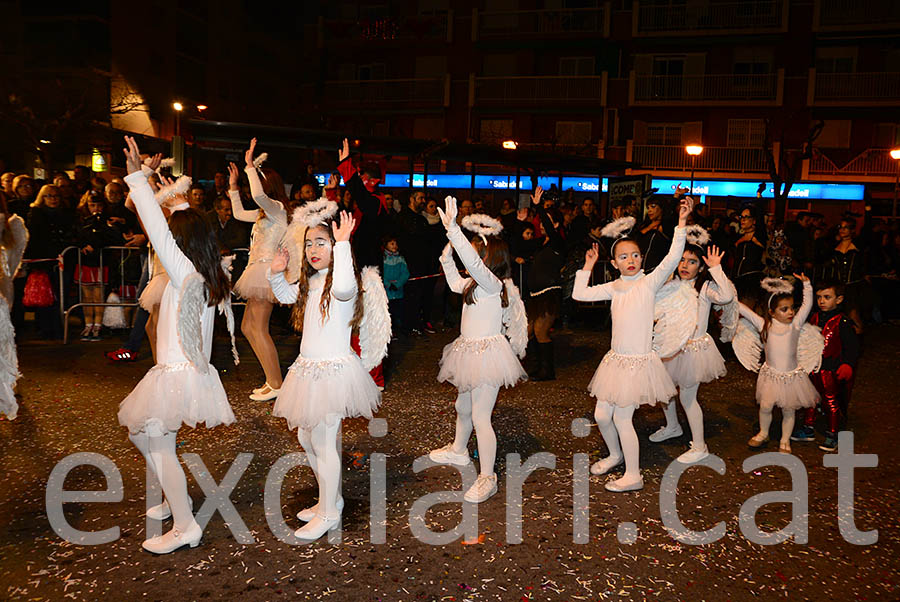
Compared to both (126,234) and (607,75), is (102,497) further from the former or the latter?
(607,75)

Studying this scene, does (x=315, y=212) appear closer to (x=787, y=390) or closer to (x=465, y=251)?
(x=465, y=251)

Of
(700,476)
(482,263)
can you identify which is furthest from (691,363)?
(482,263)

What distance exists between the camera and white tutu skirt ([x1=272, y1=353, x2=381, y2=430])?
409 centimetres

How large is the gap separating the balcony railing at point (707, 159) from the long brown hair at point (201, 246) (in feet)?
93.1

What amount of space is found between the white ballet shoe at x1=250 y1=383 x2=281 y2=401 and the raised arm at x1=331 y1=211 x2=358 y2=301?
3154 millimetres

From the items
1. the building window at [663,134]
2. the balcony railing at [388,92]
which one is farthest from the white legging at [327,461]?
the balcony railing at [388,92]

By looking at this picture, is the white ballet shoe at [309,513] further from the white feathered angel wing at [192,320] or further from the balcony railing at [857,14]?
the balcony railing at [857,14]

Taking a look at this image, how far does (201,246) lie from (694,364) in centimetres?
388

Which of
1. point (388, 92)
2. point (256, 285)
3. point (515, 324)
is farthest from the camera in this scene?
point (388, 92)

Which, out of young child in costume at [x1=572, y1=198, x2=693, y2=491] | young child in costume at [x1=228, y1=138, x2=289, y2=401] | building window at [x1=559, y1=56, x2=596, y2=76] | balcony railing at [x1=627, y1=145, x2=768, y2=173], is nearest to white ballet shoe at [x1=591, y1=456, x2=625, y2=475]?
young child in costume at [x1=572, y1=198, x2=693, y2=491]

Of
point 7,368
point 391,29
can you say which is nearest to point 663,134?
point 391,29

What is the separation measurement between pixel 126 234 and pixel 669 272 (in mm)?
7863

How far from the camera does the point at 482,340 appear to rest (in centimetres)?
510

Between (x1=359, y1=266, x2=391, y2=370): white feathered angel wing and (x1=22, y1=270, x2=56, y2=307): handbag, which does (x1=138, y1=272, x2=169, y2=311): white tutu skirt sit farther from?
(x1=22, y1=270, x2=56, y2=307): handbag
